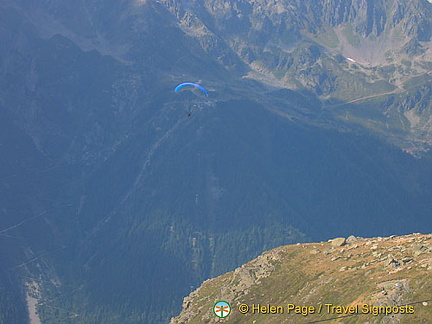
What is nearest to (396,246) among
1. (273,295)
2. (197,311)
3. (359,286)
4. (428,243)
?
(428,243)

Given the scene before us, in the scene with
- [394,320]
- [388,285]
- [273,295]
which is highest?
[273,295]

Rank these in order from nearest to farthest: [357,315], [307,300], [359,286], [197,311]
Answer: [357,315], [359,286], [307,300], [197,311]

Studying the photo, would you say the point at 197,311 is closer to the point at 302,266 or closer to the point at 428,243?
the point at 302,266

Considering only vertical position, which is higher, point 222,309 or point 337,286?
point 222,309

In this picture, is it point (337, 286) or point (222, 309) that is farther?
point (222, 309)

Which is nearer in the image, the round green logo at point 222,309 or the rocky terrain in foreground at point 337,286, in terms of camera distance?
the rocky terrain in foreground at point 337,286

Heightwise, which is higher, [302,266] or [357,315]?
[302,266]

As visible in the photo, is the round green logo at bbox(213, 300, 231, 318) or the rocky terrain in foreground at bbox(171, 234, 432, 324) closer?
the rocky terrain in foreground at bbox(171, 234, 432, 324)

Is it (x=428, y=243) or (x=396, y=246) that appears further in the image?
(x=396, y=246)
